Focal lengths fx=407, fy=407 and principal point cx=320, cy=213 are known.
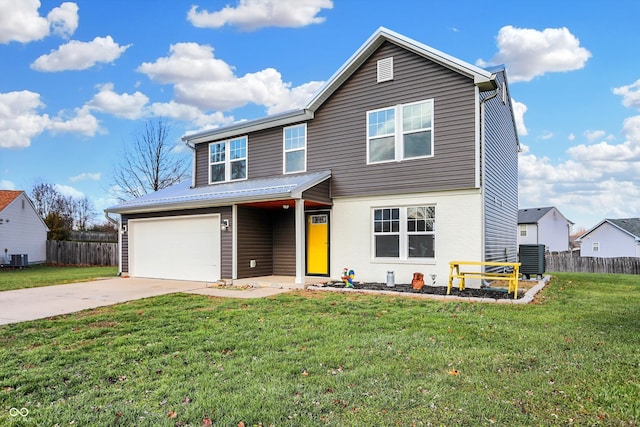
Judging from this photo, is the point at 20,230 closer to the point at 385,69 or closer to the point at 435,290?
the point at 385,69

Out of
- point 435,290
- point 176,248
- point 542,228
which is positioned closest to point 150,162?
point 176,248

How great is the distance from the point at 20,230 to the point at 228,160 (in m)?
21.2

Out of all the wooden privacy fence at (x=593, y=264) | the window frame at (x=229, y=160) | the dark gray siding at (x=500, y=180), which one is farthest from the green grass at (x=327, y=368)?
the wooden privacy fence at (x=593, y=264)

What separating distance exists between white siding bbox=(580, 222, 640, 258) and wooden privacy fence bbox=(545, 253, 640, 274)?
1636 cm

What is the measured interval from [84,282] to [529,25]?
16828 millimetres

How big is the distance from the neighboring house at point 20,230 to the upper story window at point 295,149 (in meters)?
23.0

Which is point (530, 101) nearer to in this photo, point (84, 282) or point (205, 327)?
point (205, 327)

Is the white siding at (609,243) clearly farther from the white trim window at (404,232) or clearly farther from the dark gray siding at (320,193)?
the dark gray siding at (320,193)

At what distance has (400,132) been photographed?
436 inches

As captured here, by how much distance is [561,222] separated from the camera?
45.9 m

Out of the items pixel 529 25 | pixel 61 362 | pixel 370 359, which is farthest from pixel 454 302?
pixel 529 25

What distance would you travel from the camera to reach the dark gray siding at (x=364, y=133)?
10211 mm

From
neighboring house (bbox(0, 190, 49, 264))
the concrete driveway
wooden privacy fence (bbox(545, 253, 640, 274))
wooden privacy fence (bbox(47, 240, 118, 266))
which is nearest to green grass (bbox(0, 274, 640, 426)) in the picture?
the concrete driveway

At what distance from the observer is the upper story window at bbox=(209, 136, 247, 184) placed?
14329 millimetres
